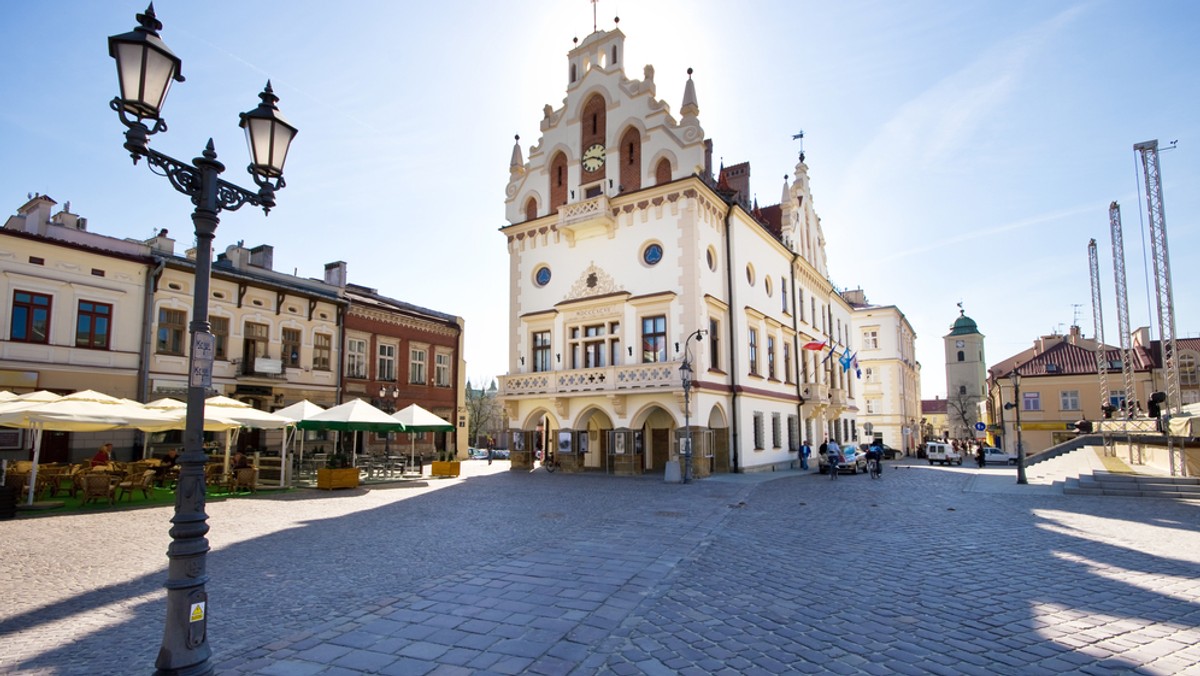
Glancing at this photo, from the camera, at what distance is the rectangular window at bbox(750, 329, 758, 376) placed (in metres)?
29.8

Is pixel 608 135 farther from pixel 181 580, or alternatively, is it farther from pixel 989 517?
pixel 181 580

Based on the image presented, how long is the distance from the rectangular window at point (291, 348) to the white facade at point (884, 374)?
155 feet

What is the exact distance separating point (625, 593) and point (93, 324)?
26.3 metres

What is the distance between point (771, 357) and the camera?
3228cm

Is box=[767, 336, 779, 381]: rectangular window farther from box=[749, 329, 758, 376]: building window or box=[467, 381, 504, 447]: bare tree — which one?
box=[467, 381, 504, 447]: bare tree

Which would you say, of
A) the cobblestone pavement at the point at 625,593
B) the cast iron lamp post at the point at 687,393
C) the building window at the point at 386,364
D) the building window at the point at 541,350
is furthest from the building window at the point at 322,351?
the cast iron lamp post at the point at 687,393

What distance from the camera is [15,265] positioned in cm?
2248

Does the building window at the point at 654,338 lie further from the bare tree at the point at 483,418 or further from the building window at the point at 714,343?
the bare tree at the point at 483,418

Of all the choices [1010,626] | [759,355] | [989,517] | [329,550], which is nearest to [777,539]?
[1010,626]

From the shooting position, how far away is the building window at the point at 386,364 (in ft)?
117

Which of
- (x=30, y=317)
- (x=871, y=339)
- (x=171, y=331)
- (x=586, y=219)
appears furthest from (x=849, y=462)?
(x=871, y=339)

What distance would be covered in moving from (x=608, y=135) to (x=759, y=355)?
12665mm

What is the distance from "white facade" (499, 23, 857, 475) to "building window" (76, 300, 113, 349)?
1586 centimetres

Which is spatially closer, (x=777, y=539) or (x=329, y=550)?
(x=329, y=550)
